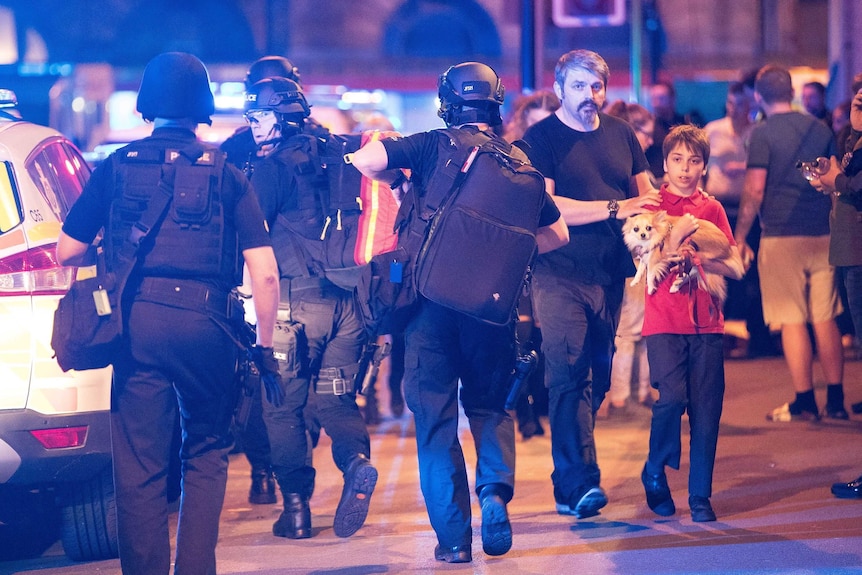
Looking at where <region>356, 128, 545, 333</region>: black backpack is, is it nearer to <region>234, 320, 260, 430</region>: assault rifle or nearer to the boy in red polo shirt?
<region>234, 320, 260, 430</region>: assault rifle

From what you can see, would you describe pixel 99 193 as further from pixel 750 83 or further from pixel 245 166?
pixel 750 83

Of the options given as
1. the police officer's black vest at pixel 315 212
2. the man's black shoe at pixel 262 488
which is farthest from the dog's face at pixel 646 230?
the man's black shoe at pixel 262 488

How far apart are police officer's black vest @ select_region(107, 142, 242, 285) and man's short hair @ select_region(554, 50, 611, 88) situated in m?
2.20

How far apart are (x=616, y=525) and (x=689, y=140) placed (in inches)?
74.8

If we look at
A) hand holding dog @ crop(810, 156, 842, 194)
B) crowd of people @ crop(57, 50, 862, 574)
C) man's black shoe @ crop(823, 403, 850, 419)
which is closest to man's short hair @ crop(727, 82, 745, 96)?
crowd of people @ crop(57, 50, 862, 574)

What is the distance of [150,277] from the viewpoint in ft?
14.6

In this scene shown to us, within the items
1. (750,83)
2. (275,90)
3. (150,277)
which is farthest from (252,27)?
(150,277)

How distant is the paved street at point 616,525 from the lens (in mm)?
5184

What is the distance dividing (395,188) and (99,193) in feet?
4.25

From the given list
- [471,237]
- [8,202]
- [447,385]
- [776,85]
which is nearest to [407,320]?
[447,385]

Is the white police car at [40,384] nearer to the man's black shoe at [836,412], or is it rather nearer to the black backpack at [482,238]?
the black backpack at [482,238]

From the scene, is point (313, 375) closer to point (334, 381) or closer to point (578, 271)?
point (334, 381)

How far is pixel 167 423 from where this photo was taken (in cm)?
453

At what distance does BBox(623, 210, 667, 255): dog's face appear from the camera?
5.79m
